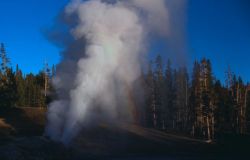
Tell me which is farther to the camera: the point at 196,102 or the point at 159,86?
the point at 159,86

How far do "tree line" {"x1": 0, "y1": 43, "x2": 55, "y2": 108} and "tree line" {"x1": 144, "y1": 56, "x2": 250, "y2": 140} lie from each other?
80.0ft

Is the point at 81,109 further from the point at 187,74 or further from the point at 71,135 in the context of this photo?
the point at 187,74

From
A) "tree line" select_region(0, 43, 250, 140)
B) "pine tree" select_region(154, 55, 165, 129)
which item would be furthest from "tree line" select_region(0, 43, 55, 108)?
"pine tree" select_region(154, 55, 165, 129)

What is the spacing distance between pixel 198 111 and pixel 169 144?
13825mm

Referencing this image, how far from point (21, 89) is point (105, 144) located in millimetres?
43540

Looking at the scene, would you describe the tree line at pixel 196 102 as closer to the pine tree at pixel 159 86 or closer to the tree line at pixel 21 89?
the pine tree at pixel 159 86

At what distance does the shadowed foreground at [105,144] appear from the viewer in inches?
1762

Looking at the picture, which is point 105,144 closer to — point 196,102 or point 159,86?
point 196,102

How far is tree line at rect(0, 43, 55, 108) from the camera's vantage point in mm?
78312

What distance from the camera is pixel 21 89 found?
305 feet

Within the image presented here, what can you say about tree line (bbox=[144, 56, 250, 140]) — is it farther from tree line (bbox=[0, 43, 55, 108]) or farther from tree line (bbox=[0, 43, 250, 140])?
tree line (bbox=[0, 43, 55, 108])

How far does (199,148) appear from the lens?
59406 mm

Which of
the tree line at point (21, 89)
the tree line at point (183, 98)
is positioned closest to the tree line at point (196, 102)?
the tree line at point (183, 98)

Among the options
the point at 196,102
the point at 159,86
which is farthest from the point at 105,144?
the point at 159,86
